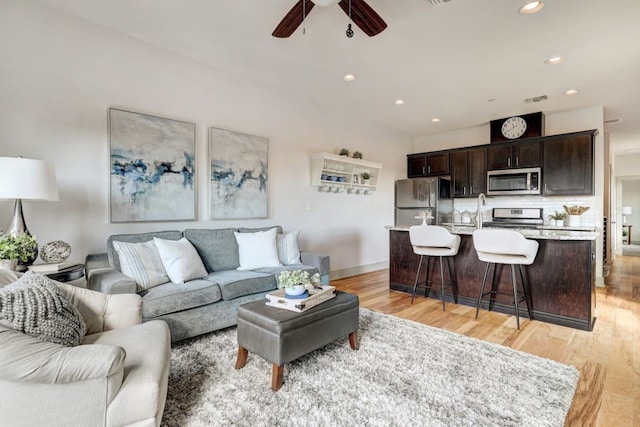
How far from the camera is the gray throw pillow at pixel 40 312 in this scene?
1249mm

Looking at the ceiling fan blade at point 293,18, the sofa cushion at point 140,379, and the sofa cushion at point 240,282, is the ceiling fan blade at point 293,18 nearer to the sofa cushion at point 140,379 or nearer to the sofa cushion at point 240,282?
the sofa cushion at point 240,282

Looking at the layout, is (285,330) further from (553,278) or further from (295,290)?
(553,278)

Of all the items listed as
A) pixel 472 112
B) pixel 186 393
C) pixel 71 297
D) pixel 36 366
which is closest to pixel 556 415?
pixel 186 393

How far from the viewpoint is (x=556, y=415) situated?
1.70 metres

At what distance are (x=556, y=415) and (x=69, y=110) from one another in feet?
13.3

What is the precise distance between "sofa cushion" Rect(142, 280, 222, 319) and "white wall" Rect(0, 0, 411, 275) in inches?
35.8

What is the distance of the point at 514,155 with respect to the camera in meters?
5.17

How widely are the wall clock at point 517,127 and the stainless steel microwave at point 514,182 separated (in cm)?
58

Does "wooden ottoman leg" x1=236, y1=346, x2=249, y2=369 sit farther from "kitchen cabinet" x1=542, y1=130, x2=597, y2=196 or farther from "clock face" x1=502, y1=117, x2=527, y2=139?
"clock face" x1=502, y1=117, x2=527, y2=139

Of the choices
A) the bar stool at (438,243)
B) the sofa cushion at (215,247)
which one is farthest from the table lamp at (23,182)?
the bar stool at (438,243)

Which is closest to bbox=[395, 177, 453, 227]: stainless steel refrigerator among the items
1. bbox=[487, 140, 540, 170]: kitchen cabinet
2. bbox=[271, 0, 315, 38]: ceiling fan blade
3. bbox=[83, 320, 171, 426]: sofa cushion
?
bbox=[487, 140, 540, 170]: kitchen cabinet

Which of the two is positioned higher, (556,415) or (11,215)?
(11,215)

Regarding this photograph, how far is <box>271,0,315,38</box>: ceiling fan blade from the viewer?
7.03ft

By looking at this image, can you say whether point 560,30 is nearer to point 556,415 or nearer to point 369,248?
Answer: point 556,415
